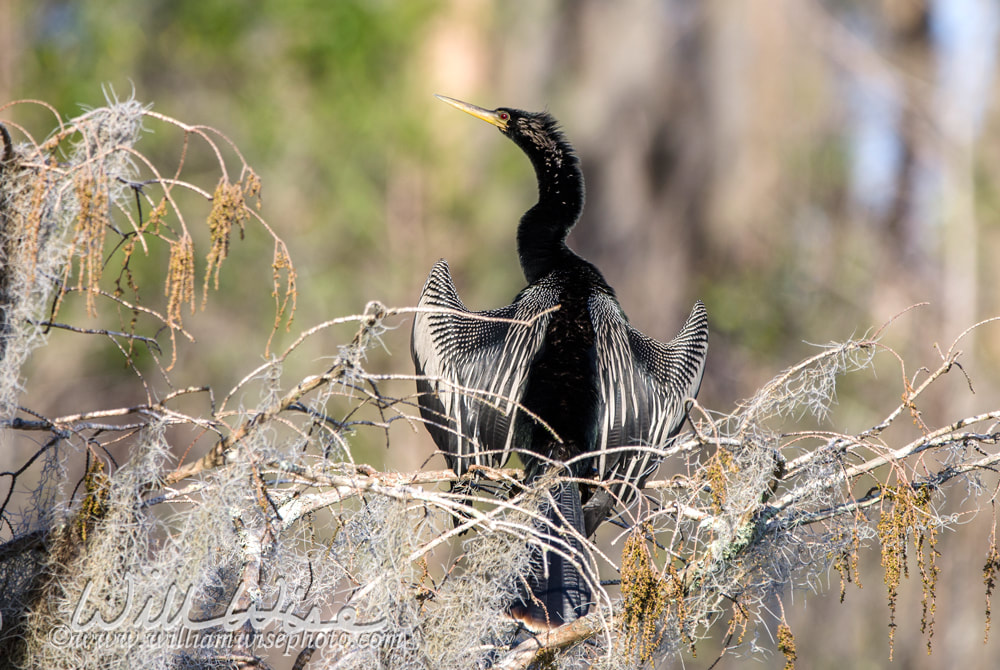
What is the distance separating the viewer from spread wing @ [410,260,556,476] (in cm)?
306

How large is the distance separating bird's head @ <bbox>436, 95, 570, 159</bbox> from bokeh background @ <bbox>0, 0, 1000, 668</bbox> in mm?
5846

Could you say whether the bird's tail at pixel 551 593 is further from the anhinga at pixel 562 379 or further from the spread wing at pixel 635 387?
the spread wing at pixel 635 387

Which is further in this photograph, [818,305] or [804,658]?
[818,305]

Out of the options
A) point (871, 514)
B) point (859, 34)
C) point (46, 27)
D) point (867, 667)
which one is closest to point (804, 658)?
point (867, 667)

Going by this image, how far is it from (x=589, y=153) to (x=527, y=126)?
9576 mm

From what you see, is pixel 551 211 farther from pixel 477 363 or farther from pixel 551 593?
pixel 551 593

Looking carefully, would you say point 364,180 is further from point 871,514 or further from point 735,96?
point 871,514

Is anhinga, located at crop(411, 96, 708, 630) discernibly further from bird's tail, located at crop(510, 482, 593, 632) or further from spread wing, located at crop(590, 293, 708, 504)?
bird's tail, located at crop(510, 482, 593, 632)

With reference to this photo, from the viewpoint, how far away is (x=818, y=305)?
1159cm

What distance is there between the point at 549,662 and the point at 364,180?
10209 mm

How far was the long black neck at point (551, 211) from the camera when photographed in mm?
3846

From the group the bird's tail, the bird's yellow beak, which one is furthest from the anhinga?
the bird's yellow beak

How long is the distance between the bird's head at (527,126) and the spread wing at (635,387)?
0.86m

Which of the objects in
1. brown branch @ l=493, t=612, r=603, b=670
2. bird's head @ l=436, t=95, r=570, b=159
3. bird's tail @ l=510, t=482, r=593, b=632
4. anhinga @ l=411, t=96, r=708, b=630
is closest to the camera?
brown branch @ l=493, t=612, r=603, b=670
